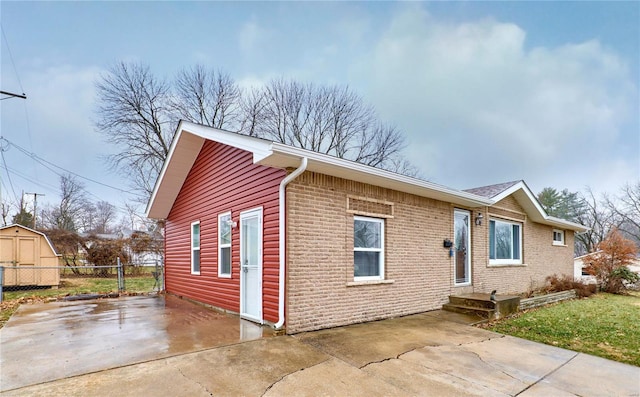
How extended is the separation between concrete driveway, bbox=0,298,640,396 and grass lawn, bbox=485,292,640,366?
0.49 meters

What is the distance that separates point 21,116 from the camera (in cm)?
1950

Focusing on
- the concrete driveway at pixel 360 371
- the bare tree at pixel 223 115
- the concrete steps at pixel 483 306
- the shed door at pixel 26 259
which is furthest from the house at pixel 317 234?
the bare tree at pixel 223 115

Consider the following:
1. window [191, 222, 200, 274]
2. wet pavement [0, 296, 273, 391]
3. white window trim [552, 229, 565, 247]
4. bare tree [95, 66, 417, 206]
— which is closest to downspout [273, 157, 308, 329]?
wet pavement [0, 296, 273, 391]

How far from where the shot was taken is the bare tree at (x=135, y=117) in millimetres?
16969

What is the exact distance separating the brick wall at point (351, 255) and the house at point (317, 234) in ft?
0.07

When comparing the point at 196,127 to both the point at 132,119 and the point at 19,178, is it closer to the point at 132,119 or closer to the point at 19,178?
the point at 132,119

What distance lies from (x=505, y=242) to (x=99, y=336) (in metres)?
10.6

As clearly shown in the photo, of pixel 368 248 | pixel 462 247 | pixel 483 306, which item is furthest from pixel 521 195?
pixel 368 248

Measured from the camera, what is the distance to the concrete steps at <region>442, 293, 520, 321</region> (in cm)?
672

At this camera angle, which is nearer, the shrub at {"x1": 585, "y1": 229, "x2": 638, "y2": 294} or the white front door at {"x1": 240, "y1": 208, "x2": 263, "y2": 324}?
the white front door at {"x1": 240, "y1": 208, "x2": 263, "y2": 324}

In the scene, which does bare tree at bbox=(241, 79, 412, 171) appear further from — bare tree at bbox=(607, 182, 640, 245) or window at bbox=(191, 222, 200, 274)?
bare tree at bbox=(607, 182, 640, 245)

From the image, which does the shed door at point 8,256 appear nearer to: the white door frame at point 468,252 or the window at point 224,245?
the window at point 224,245

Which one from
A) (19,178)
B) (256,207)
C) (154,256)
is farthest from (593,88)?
(19,178)

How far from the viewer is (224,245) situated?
7.50 meters
